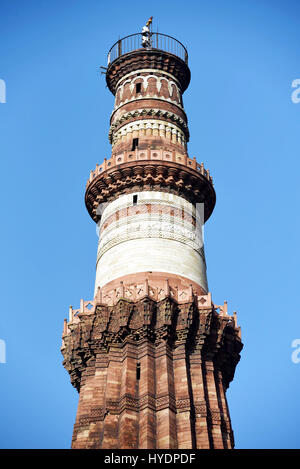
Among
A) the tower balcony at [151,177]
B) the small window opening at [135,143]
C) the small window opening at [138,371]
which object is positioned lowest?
the small window opening at [138,371]

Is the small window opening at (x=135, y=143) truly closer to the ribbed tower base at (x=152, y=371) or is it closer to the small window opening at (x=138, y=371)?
the ribbed tower base at (x=152, y=371)

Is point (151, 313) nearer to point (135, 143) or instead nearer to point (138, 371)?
point (138, 371)

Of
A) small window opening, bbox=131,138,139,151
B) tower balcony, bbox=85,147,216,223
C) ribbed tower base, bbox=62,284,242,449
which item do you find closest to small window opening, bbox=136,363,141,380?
ribbed tower base, bbox=62,284,242,449

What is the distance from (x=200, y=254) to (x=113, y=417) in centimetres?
982

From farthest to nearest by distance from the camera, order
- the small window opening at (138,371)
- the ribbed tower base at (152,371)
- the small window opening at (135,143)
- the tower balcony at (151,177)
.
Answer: the small window opening at (135,143)
the tower balcony at (151,177)
the small window opening at (138,371)
the ribbed tower base at (152,371)

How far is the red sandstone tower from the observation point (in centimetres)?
2511

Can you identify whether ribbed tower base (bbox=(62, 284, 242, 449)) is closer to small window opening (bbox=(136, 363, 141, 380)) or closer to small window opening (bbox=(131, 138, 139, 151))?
small window opening (bbox=(136, 363, 141, 380))

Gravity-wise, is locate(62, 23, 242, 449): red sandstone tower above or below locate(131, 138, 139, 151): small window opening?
below

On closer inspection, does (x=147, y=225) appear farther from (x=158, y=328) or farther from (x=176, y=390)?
(x=176, y=390)

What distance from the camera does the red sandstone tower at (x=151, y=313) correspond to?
25109 mm

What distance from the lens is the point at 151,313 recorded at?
89.3ft

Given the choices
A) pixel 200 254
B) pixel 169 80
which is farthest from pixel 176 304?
pixel 169 80

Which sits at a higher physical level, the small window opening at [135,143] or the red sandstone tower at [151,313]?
the small window opening at [135,143]

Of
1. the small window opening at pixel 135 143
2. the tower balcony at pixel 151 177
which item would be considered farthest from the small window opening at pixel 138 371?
the small window opening at pixel 135 143
